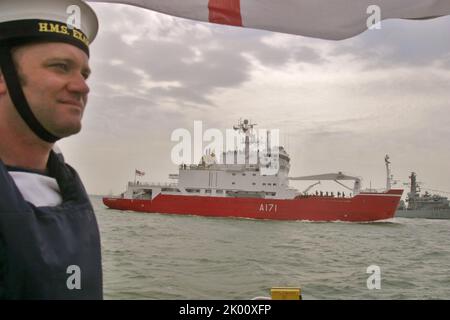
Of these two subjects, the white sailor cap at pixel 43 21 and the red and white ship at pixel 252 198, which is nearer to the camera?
the white sailor cap at pixel 43 21

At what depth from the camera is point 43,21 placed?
0.95 m

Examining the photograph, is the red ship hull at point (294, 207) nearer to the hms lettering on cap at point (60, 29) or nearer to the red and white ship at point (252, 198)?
the red and white ship at point (252, 198)

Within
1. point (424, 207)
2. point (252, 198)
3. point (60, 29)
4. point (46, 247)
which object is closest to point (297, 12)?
point (60, 29)

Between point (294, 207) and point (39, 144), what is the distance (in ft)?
70.4

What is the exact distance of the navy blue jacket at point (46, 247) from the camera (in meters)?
0.84

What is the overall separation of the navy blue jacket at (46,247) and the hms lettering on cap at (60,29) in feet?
1.24

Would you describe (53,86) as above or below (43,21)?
below

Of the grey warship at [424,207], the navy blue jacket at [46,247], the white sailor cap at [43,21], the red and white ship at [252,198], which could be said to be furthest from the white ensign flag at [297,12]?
the grey warship at [424,207]

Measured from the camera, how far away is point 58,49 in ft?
3.11

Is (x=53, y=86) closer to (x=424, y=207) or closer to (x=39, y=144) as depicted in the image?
(x=39, y=144)

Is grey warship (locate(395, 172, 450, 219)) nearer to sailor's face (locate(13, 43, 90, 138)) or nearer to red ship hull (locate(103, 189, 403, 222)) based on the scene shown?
red ship hull (locate(103, 189, 403, 222))

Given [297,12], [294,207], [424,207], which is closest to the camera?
[297,12]

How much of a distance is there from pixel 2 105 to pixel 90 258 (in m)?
0.46
